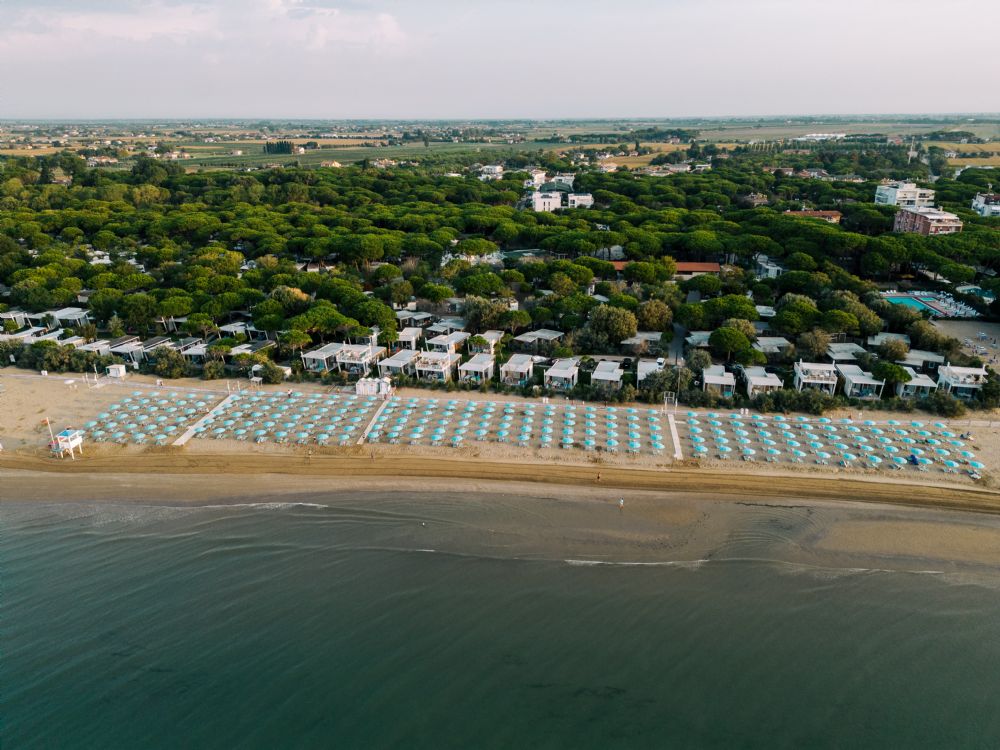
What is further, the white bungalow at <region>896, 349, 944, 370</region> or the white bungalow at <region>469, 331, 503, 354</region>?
the white bungalow at <region>469, 331, 503, 354</region>

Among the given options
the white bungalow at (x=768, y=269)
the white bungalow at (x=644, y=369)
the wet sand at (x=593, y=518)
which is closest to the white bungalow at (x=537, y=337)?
the white bungalow at (x=644, y=369)

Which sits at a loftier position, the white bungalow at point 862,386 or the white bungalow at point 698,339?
the white bungalow at point 698,339

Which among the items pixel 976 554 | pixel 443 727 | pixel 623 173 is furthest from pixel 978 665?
pixel 623 173

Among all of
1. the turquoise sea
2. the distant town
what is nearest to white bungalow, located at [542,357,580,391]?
the distant town

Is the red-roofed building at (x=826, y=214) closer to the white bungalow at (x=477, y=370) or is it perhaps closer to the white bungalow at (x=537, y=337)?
the white bungalow at (x=537, y=337)

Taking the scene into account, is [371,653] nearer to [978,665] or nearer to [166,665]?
[166,665]

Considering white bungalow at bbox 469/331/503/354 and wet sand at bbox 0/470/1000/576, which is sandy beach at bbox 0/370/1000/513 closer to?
wet sand at bbox 0/470/1000/576

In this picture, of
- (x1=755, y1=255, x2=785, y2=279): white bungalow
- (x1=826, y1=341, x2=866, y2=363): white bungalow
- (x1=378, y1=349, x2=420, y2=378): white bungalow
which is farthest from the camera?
(x1=755, y1=255, x2=785, y2=279): white bungalow
